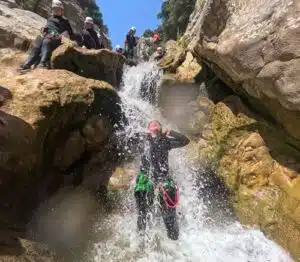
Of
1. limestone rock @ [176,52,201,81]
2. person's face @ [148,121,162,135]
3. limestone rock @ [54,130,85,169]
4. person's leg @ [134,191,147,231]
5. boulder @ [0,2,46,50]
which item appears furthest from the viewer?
boulder @ [0,2,46,50]

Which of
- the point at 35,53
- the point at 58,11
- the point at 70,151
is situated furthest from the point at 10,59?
the point at 70,151

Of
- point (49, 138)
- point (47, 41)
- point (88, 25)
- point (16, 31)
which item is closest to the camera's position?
point (49, 138)

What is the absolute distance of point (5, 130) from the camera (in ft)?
25.0

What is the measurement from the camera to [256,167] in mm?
9391

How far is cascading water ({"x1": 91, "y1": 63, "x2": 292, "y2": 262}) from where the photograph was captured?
7613 mm

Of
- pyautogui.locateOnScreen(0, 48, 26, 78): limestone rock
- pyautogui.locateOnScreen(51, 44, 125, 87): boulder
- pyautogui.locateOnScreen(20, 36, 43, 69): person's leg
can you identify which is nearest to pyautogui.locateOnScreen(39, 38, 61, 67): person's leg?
pyautogui.locateOnScreen(20, 36, 43, 69): person's leg

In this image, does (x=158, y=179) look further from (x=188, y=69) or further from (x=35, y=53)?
(x=188, y=69)

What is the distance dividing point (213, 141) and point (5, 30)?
8.31 meters

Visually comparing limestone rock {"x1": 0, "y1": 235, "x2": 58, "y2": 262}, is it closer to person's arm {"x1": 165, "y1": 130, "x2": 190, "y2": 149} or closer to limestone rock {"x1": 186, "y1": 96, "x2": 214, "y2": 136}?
person's arm {"x1": 165, "y1": 130, "x2": 190, "y2": 149}

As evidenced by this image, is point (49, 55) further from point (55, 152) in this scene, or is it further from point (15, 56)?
point (55, 152)

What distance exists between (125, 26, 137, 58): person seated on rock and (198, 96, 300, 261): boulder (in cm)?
988

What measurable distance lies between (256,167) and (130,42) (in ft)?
40.5

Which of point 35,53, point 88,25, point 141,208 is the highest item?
point 88,25

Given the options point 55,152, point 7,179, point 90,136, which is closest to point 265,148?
point 90,136
